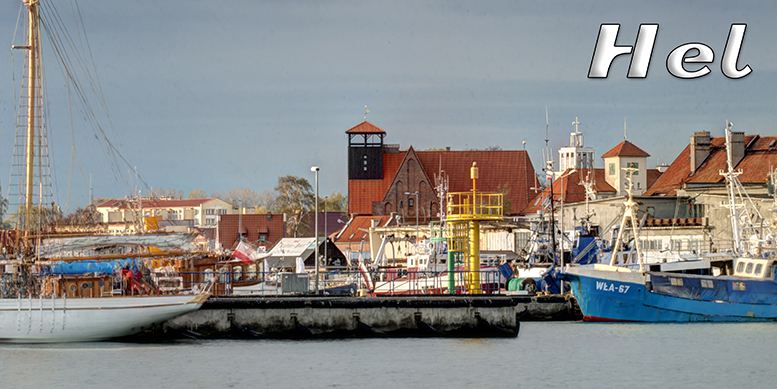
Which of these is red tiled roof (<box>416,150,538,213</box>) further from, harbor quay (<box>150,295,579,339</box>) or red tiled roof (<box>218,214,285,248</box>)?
harbor quay (<box>150,295,579,339</box>)

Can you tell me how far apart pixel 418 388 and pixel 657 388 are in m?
7.02

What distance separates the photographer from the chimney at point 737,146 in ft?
276

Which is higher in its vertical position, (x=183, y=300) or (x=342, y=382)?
(x=183, y=300)

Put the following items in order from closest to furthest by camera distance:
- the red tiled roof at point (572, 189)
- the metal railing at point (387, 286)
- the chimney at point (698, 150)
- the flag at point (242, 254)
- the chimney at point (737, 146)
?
the metal railing at point (387, 286)
the flag at point (242, 254)
the chimney at point (737, 146)
the chimney at point (698, 150)
the red tiled roof at point (572, 189)

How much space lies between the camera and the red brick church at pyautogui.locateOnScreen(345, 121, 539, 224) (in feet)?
398

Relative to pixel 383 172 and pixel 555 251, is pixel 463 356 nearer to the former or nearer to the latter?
pixel 555 251

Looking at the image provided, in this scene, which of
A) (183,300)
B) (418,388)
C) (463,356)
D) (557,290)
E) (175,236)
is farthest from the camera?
(557,290)

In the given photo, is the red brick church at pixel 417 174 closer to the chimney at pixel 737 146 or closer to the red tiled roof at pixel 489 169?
the red tiled roof at pixel 489 169

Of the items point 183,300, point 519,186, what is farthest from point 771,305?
point 519,186

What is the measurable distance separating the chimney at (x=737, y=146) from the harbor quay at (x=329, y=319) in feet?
180

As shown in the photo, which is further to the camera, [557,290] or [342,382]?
[557,290]

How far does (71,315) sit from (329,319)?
948 centimetres

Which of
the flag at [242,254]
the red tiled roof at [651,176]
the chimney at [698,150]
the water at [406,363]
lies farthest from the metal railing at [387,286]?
the red tiled roof at [651,176]

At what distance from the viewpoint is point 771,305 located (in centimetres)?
4534
